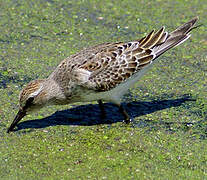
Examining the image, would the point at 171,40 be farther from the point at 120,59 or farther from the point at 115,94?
the point at 115,94

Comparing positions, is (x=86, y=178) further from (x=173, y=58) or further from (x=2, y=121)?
(x=173, y=58)

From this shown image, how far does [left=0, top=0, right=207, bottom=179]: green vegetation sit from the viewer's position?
6793 millimetres

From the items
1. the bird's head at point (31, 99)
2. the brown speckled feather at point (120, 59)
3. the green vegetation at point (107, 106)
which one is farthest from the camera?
the brown speckled feather at point (120, 59)

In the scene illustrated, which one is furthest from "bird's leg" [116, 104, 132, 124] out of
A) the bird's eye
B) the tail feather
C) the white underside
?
the bird's eye

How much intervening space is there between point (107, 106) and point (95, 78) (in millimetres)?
1127

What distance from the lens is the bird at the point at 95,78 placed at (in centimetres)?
756

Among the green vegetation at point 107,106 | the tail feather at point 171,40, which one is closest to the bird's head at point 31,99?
the green vegetation at point 107,106

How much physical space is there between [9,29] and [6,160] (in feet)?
14.8

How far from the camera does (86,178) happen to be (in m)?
6.46

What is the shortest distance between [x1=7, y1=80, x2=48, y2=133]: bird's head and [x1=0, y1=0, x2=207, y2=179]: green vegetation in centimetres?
29

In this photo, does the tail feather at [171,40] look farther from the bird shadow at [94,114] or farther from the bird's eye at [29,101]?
the bird's eye at [29,101]

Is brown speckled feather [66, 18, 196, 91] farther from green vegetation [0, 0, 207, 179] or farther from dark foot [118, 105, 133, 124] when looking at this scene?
green vegetation [0, 0, 207, 179]

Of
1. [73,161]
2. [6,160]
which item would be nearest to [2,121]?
[6,160]

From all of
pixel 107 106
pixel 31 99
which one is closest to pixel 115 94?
pixel 107 106
